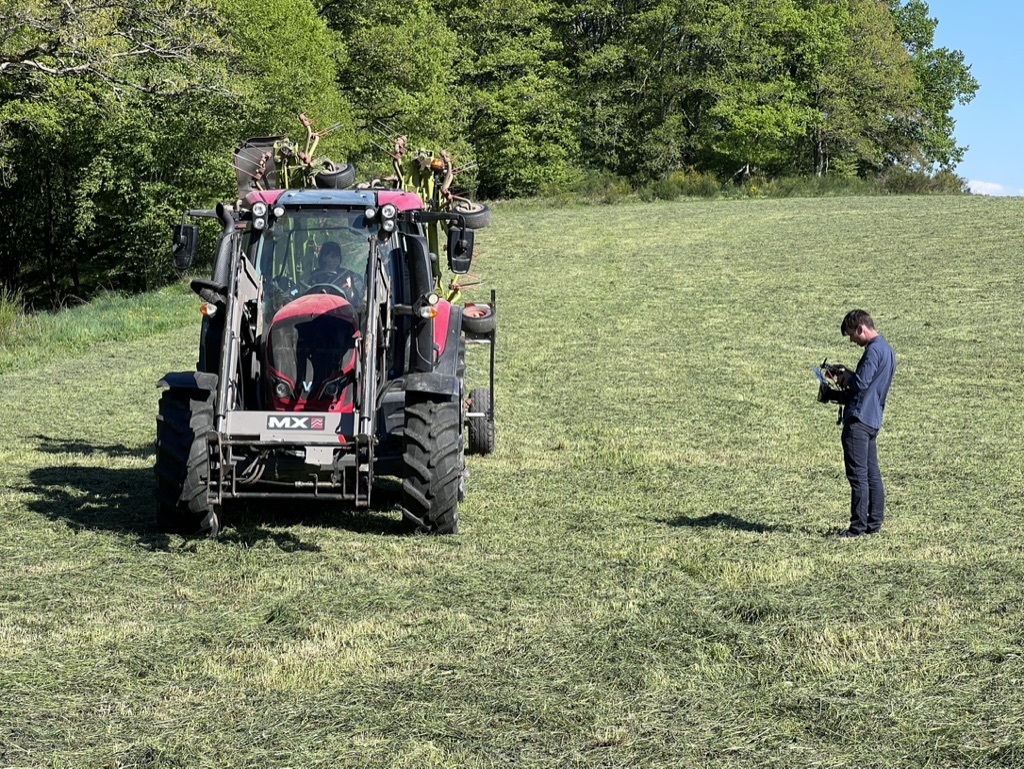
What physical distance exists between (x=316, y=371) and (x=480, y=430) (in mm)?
3847

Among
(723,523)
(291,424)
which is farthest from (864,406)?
(291,424)

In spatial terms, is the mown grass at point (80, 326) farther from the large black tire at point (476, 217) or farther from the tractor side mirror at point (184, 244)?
the large black tire at point (476, 217)

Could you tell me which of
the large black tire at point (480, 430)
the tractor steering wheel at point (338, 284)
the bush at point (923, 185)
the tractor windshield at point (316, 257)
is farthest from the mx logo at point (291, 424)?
the bush at point (923, 185)

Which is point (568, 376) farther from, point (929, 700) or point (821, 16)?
point (821, 16)

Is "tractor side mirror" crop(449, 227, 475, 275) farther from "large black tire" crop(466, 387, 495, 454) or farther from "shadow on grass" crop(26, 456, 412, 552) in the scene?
"large black tire" crop(466, 387, 495, 454)

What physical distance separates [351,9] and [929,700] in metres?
47.6

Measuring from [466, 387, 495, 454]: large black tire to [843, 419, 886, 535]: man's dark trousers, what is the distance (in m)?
4.15

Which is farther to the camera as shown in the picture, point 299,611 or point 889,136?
point 889,136

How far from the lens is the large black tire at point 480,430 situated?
41.4 feet

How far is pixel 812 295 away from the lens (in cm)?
2662

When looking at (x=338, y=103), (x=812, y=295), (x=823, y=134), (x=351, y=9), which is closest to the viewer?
(x=812, y=295)

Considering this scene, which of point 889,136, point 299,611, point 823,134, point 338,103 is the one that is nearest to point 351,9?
point 338,103

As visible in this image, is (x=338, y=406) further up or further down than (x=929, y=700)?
further up

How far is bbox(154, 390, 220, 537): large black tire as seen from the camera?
27.2ft
